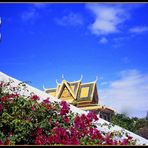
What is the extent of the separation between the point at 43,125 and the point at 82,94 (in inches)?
800

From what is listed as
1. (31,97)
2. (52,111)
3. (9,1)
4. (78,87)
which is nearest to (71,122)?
(52,111)

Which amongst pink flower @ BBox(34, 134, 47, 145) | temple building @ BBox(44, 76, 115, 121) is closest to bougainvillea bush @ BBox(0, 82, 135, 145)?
pink flower @ BBox(34, 134, 47, 145)

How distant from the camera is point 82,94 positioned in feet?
78.7

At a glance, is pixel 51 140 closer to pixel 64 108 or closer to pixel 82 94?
pixel 64 108

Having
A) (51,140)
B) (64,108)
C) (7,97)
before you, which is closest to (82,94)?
(64,108)

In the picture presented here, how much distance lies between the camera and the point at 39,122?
377 centimetres

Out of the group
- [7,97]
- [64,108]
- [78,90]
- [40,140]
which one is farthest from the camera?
[78,90]

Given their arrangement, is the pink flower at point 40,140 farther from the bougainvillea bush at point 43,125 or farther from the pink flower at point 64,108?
the pink flower at point 64,108

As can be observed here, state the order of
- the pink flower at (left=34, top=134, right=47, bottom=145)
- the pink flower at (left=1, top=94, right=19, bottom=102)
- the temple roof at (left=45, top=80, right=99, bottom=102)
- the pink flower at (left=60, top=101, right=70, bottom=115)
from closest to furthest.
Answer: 1. the pink flower at (left=34, top=134, right=47, bottom=145)
2. the pink flower at (left=1, top=94, right=19, bottom=102)
3. the pink flower at (left=60, top=101, right=70, bottom=115)
4. the temple roof at (left=45, top=80, right=99, bottom=102)

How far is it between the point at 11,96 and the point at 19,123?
43 cm

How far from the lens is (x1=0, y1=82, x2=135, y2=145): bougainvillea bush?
11.8 ft

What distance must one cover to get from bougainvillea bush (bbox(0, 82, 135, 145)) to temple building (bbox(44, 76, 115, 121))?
18160 mm

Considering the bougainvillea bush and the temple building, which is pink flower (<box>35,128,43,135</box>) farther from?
the temple building

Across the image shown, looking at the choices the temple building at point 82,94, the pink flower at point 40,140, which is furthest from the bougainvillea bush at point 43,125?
the temple building at point 82,94
